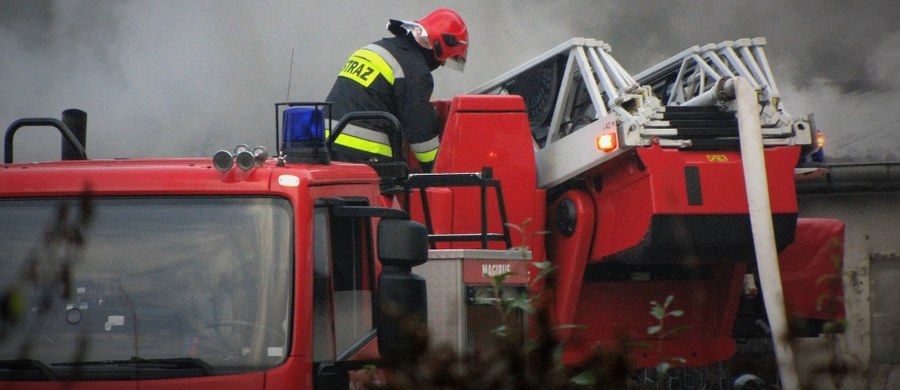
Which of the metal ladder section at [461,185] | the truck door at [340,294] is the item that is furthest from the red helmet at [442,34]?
the truck door at [340,294]

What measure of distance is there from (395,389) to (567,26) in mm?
10492

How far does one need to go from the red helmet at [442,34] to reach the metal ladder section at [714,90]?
1247mm

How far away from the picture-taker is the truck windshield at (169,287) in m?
3.71

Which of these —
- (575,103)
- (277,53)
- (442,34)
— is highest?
(277,53)

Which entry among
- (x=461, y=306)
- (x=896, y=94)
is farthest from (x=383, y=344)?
(x=896, y=94)

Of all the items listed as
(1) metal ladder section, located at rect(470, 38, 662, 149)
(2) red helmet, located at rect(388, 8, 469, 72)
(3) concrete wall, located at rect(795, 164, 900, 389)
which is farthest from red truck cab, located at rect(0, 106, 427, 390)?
(3) concrete wall, located at rect(795, 164, 900, 389)

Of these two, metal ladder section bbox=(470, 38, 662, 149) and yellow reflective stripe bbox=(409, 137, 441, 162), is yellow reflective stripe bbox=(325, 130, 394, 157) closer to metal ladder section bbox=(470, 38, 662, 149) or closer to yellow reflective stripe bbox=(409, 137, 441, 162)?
yellow reflective stripe bbox=(409, 137, 441, 162)

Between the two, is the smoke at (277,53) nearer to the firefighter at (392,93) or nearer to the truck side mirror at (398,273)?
the firefighter at (392,93)

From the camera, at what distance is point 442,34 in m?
7.79

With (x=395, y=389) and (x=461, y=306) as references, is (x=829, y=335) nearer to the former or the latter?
(x=395, y=389)

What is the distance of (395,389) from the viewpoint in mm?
1779

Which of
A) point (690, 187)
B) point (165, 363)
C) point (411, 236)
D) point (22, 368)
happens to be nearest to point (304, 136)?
point (411, 236)

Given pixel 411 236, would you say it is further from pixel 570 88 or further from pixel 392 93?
pixel 570 88

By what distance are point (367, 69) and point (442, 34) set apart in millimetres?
634
